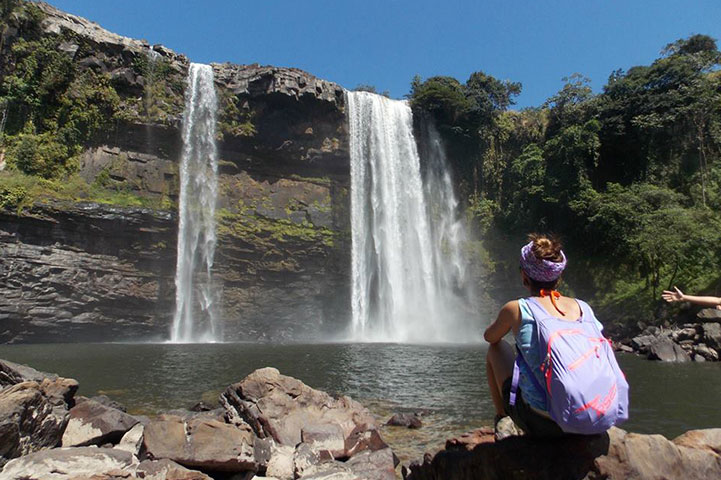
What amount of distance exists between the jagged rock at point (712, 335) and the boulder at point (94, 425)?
1947 cm

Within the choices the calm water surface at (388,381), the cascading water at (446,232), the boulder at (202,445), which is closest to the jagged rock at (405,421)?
the calm water surface at (388,381)

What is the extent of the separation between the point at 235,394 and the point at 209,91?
26207 millimetres

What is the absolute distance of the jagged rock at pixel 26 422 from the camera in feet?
16.6

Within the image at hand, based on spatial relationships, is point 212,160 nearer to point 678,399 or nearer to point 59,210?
point 59,210

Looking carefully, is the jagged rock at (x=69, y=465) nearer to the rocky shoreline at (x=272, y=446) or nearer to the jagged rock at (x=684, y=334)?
the rocky shoreline at (x=272, y=446)

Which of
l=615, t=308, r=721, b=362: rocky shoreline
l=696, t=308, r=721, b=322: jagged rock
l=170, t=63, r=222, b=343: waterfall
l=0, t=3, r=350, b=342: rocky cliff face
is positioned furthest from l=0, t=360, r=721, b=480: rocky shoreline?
l=170, t=63, r=222, b=343: waterfall

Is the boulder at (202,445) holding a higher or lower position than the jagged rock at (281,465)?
higher

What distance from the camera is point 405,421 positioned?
786cm

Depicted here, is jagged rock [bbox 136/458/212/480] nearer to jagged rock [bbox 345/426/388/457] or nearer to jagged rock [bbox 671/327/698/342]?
jagged rock [bbox 345/426/388/457]

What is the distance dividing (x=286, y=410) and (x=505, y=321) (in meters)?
5.11

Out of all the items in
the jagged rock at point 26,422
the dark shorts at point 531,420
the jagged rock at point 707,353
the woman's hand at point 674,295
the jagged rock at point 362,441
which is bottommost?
the jagged rock at point 707,353

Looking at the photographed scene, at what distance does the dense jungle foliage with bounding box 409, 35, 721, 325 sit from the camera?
26.0 meters

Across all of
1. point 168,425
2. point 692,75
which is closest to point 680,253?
point 692,75

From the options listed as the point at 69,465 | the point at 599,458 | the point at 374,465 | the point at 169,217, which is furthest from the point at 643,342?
the point at 169,217
